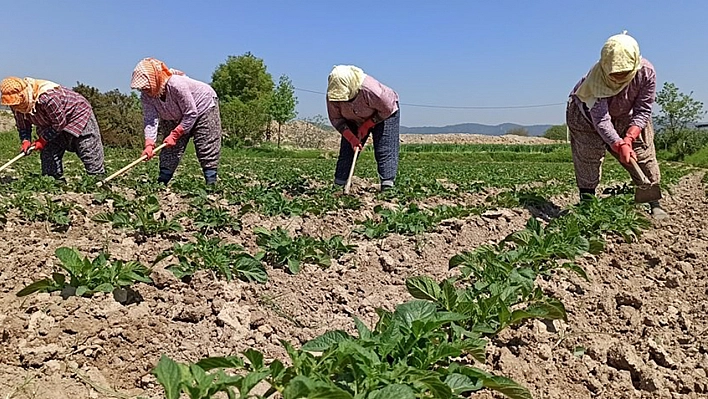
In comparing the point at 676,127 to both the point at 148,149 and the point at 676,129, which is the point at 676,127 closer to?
the point at 676,129

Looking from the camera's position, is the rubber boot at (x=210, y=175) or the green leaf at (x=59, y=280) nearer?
the green leaf at (x=59, y=280)

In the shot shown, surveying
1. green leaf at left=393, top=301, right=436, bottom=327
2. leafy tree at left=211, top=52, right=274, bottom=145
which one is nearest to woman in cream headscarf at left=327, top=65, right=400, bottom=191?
green leaf at left=393, top=301, right=436, bottom=327

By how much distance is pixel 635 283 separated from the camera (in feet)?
11.2

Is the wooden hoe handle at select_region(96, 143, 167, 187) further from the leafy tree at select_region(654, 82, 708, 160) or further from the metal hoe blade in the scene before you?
the leafy tree at select_region(654, 82, 708, 160)

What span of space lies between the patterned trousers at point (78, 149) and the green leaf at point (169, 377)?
6.38 m

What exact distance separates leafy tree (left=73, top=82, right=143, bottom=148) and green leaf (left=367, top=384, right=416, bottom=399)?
2648cm

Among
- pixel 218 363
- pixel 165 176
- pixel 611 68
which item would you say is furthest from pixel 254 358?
pixel 165 176

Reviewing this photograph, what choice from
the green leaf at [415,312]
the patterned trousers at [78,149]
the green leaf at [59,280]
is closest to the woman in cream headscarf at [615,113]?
the green leaf at [415,312]

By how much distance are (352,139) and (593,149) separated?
8.12 feet

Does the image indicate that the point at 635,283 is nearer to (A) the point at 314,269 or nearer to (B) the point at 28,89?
(A) the point at 314,269

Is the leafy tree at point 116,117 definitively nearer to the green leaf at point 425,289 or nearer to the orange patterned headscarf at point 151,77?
the orange patterned headscarf at point 151,77

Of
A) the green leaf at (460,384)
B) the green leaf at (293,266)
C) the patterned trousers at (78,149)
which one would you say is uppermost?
the patterned trousers at (78,149)

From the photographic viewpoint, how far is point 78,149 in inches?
286

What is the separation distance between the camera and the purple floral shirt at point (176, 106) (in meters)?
6.54
